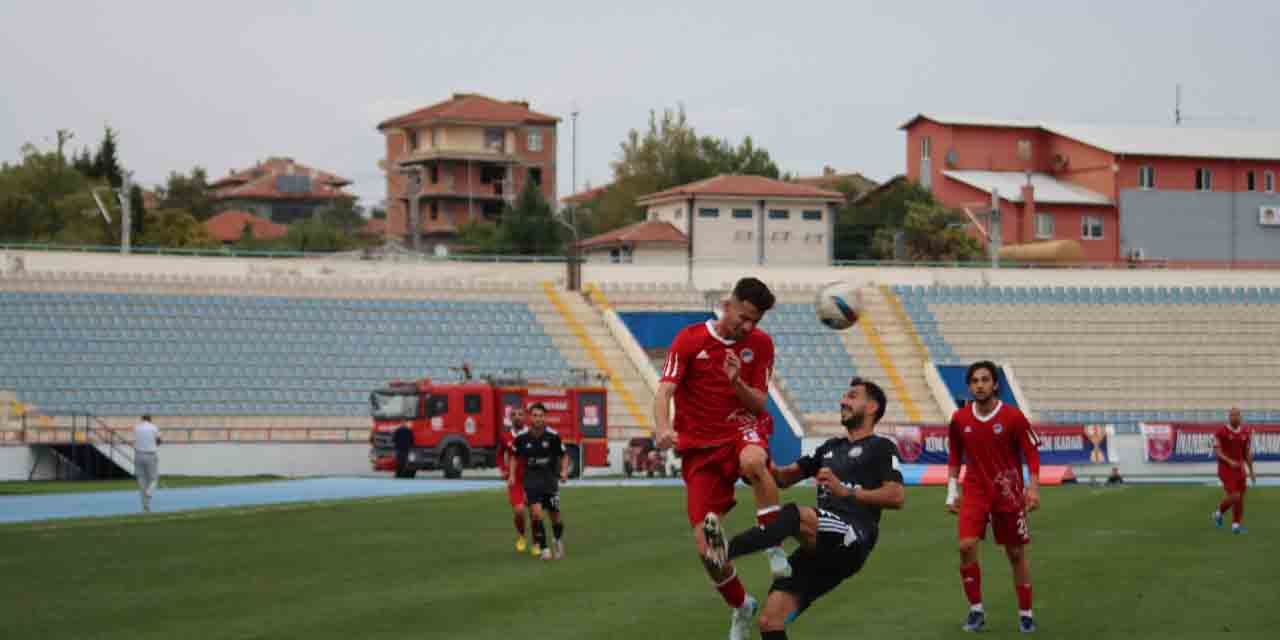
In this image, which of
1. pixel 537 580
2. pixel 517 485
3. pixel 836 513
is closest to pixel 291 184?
pixel 517 485

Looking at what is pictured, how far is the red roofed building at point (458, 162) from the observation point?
102 metres

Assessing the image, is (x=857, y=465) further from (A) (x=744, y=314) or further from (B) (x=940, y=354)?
(B) (x=940, y=354)

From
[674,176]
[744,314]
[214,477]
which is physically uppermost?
[674,176]

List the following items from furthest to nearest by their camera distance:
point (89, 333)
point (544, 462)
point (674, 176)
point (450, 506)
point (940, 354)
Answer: point (674, 176), point (940, 354), point (89, 333), point (450, 506), point (544, 462)

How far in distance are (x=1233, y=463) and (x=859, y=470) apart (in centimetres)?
1636

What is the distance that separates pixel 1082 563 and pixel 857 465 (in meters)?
9.74

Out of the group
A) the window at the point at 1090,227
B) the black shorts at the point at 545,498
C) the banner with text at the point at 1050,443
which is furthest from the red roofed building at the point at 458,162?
the black shorts at the point at 545,498

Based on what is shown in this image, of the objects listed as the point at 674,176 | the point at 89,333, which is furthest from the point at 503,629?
the point at 674,176

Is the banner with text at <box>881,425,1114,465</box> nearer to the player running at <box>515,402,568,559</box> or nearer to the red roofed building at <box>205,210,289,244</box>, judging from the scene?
the player running at <box>515,402,568,559</box>

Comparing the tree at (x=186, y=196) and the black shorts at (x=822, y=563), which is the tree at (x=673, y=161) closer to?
the tree at (x=186, y=196)

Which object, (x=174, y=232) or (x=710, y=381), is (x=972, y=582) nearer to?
(x=710, y=381)

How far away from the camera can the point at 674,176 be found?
102562 millimetres

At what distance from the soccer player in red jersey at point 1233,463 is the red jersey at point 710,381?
1590 cm

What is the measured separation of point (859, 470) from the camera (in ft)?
35.6
